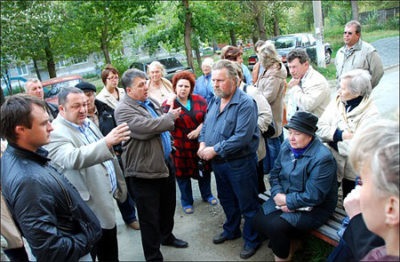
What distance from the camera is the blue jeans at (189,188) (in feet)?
14.7

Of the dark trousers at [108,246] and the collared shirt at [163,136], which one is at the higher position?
the collared shirt at [163,136]

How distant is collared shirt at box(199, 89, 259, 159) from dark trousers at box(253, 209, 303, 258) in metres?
0.65

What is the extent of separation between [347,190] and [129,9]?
14.1m

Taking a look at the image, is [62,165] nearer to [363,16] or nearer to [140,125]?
[140,125]

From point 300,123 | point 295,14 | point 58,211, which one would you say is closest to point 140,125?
point 58,211

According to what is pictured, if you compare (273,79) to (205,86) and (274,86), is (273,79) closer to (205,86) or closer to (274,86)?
(274,86)

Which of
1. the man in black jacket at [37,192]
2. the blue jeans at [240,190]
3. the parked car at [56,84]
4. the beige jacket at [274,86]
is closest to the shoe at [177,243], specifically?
the blue jeans at [240,190]

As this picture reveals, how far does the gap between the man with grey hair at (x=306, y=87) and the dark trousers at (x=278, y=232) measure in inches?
53.1

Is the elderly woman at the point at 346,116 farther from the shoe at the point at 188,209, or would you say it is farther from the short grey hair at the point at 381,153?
the shoe at the point at 188,209

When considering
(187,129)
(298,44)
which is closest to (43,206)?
(187,129)

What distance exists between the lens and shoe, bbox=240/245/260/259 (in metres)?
3.41

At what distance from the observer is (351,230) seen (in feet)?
6.28

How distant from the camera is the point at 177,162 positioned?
4.38 m

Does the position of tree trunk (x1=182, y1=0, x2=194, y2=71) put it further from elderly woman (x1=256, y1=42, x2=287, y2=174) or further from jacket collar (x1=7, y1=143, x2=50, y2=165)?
jacket collar (x1=7, y1=143, x2=50, y2=165)
